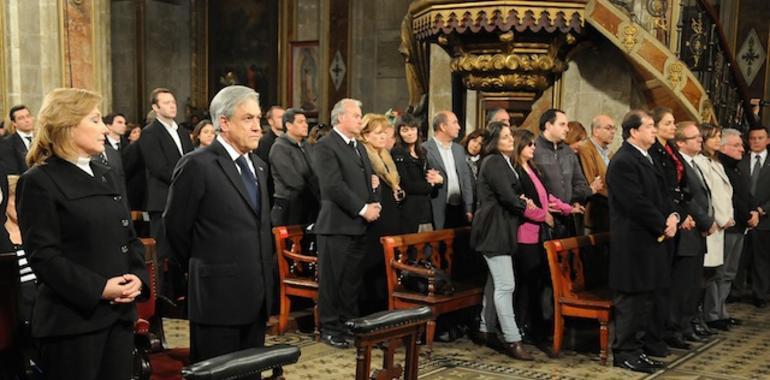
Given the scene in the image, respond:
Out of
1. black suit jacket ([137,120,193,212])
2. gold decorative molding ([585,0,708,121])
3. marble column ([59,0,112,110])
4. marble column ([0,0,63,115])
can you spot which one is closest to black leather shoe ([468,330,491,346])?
black suit jacket ([137,120,193,212])

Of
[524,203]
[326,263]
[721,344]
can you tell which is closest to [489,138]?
[524,203]

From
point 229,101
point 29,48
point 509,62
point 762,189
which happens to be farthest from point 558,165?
point 29,48

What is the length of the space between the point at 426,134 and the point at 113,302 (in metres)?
6.84

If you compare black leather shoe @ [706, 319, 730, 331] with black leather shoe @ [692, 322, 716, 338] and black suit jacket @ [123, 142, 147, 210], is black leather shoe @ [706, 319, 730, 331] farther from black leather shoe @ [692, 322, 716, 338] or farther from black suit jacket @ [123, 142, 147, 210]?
black suit jacket @ [123, 142, 147, 210]

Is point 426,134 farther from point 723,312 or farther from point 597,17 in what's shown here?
point 723,312

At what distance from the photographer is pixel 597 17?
6844mm

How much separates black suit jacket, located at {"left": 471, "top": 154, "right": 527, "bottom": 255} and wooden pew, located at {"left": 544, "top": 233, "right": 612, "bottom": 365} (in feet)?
0.90

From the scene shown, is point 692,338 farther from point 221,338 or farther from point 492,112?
point 221,338

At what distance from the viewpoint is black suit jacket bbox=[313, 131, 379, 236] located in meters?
5.72

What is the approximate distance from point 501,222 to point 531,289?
880 millimetres

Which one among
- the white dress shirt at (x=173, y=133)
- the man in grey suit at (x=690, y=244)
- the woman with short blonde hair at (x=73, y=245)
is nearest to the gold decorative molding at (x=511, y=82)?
the man in grey suit at (x=690, y=244)

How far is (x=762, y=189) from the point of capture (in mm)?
7758

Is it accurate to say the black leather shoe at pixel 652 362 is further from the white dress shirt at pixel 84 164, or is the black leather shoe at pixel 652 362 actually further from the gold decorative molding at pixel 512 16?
the white dress shirt at pixel 84 164

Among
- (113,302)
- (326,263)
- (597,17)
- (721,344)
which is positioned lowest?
(721,344)
